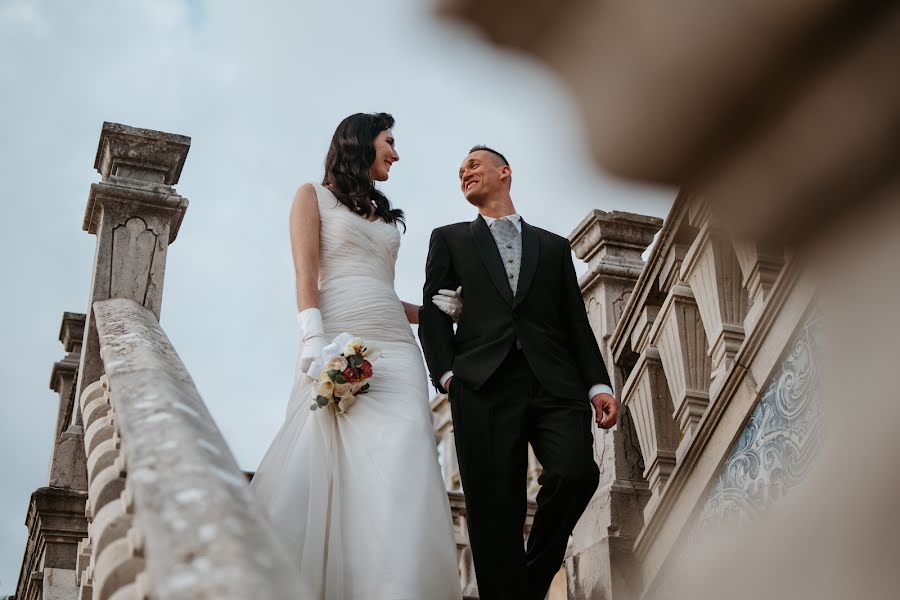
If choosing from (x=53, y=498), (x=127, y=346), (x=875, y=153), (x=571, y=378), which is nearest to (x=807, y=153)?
(x=875, y=153)

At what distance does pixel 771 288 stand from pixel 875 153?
283 cm

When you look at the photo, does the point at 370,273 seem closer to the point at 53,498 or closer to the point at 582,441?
the point at 582,441

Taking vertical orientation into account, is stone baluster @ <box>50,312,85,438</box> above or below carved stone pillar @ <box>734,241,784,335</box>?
above

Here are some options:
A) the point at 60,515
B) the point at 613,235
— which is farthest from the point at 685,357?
the point at 60,515

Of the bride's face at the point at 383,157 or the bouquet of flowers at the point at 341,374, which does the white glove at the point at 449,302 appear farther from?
the bride's face at the point at 383,157

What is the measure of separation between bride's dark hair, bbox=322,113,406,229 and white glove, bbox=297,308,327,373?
579 mm

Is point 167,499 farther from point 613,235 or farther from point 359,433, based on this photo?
point 613,235

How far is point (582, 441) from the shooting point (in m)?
3.99

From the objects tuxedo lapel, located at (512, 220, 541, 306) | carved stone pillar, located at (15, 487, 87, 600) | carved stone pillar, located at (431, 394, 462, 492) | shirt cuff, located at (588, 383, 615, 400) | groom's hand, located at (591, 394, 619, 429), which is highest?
carved stone pillar, located at (431, 394, 462, 492)

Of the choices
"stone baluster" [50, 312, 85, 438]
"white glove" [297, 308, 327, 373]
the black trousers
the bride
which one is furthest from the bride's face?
"stone baluster" [50, 312, 85, 438]

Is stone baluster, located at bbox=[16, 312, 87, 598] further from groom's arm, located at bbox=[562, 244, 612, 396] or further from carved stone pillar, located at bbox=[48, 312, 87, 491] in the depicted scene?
groom's arm, located at bbox=[562, 244, 612, 396]

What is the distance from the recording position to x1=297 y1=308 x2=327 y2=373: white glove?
395 centimetres

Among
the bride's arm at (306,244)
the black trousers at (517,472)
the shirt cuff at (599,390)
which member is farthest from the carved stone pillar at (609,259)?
the bride's arm at (306,244)

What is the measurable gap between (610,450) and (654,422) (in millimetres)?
311
